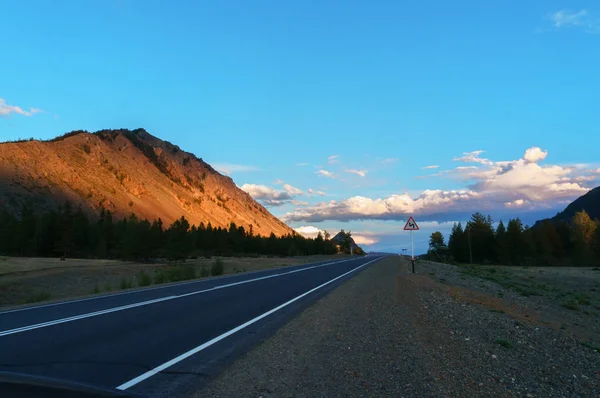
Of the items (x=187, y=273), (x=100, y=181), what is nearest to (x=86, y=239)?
(x=100, y=181)

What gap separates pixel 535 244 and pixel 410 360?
341ft

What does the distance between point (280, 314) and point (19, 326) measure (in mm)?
6193

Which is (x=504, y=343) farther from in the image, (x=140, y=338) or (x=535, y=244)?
(x=535, y=244)

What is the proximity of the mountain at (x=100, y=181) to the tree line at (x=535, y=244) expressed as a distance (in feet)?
314

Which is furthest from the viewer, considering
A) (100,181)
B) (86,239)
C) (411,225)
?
(100,181)

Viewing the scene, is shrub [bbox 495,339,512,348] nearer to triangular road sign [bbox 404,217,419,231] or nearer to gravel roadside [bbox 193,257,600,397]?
gravel roadside [bbox 193,257,600,397]

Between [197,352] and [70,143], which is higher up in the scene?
[70,143]

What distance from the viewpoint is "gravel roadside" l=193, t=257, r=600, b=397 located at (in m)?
5.65

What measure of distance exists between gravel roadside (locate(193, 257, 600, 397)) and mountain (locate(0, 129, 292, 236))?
4342 inches

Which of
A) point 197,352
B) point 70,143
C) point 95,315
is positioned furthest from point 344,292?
point 70,143

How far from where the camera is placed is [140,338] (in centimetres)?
841

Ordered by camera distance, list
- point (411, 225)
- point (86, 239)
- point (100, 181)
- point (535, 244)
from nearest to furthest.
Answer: point (411, 225) → point (86, 239) → point (535, 244) → point (100, 181)

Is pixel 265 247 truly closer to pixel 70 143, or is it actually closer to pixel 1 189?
pixel 1 189

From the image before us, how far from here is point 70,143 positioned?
146 meters
